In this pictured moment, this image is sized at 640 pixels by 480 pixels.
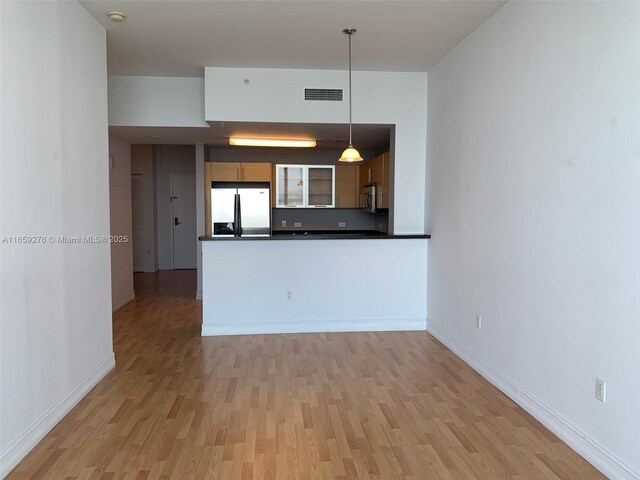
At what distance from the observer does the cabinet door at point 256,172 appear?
650 cm

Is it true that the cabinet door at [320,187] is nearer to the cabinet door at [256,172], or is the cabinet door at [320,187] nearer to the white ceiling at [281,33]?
the cabinet door at [256,172]

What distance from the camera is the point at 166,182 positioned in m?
9.33

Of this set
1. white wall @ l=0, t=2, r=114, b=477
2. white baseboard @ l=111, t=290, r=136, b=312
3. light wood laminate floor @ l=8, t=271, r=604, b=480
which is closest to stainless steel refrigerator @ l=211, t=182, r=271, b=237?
white baseboard @ l=111, t=290, r=136, b=312

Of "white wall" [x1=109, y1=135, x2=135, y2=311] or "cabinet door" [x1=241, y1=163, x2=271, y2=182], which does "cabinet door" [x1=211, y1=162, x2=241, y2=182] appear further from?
"white wall" [x1=109, y1=135, x2=135, y2=311]

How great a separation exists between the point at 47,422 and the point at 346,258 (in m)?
3.00

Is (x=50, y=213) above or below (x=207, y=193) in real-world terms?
Answer: below

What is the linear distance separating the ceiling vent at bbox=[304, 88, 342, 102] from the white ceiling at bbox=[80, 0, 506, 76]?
9.4 inches

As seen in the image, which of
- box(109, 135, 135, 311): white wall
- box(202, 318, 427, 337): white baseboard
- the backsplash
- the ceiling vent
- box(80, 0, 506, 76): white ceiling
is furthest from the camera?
the backsplash

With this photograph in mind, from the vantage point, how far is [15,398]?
7.25 ft

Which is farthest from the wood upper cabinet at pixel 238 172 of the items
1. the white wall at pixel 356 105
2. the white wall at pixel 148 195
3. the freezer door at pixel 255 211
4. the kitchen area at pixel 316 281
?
the white wall at pixel 148 195

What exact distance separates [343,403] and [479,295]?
4.73 ft

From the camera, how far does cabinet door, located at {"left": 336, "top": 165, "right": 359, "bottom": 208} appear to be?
703 cm

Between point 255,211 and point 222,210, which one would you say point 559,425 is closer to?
point 255,211

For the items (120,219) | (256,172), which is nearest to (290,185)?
(256,172)
